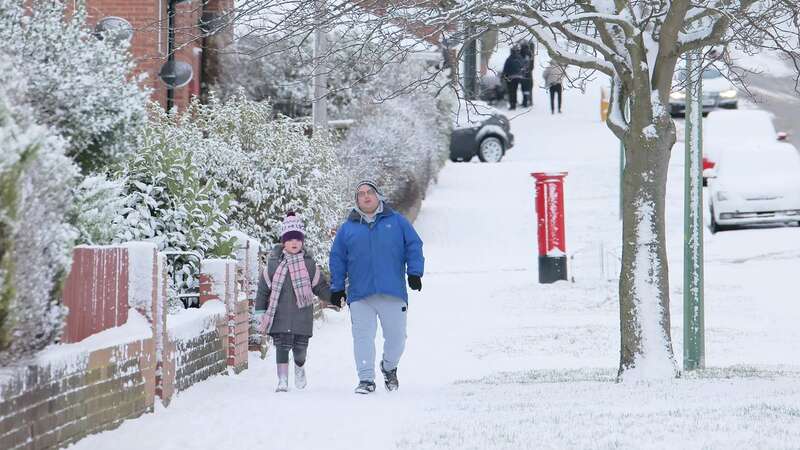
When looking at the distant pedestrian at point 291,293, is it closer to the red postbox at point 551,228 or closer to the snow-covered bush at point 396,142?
the snow-covered bush at point 396,142

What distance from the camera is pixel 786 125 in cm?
4806

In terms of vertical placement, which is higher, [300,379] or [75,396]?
[75,396]

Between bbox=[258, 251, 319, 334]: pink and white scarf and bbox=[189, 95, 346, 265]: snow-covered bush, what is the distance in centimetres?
561

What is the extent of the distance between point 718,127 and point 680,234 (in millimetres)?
3633

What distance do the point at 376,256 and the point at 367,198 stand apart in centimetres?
46

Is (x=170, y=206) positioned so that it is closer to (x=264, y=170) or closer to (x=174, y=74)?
(x=174, y=74)

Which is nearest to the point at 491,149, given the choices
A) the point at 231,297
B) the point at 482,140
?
the point at 482,140

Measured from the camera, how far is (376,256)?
1209cm

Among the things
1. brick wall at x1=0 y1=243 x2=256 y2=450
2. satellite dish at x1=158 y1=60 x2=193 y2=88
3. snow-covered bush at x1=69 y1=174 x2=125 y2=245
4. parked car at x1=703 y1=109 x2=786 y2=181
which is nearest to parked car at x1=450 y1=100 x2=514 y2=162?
parked car at x1=703 y1=109 x2=786 y2=181

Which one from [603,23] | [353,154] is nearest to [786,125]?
[353,154]

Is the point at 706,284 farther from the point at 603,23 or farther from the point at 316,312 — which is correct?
the point at 603,23

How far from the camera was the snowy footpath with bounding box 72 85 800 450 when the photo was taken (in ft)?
29.2

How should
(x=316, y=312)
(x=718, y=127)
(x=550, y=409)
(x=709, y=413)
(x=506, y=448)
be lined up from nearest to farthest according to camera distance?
(x=506, y=448) < (x=709, y=413) < (x=550, y=409) < (x=316, y=312) < (x=718, y=127)

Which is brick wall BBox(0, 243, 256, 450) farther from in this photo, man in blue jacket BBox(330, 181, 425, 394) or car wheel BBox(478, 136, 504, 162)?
car wheel BBox(478, 136, 504, 162)
